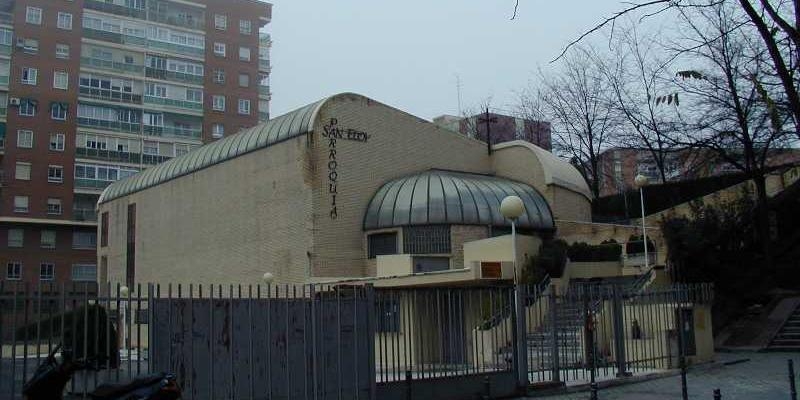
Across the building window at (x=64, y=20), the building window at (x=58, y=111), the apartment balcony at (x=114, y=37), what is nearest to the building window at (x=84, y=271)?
the building window at (x=58, y=111)

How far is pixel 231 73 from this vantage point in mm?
69000

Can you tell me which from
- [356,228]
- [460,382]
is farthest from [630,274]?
[460,382]

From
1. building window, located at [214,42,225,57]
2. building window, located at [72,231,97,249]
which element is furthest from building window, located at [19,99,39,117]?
building window, located at [214,42,225,57]

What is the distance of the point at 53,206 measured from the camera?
5822 cm

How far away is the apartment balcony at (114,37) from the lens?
2435 inches

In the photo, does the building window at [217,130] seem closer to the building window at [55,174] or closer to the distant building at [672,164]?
the building window at [55,174]

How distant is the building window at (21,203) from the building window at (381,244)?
1445 inches

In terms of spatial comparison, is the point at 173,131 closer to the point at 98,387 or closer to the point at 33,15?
the point at 33,15

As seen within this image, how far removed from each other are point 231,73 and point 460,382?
59.8m

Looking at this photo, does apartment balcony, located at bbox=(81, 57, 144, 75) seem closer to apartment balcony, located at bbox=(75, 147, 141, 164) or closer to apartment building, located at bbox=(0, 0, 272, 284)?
apartment building, located at bbox=(0, 0, 272, 284)

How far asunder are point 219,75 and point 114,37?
30.9ft

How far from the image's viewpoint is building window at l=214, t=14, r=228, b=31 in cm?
6903

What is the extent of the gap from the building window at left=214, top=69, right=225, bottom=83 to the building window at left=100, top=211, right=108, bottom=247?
844 inches

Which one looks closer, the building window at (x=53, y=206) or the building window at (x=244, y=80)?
the building window at (x=53, y=206)
